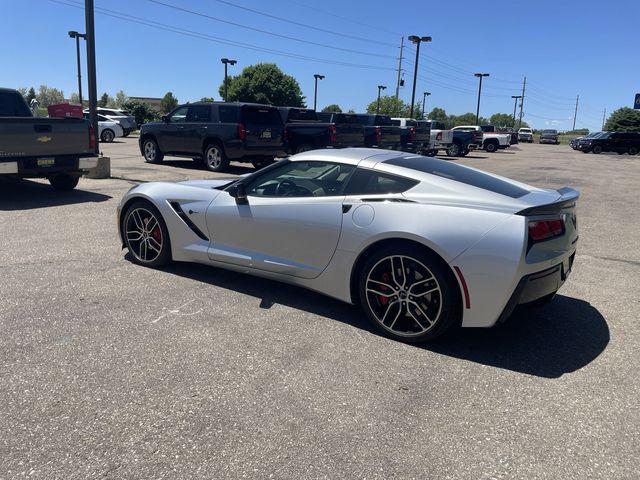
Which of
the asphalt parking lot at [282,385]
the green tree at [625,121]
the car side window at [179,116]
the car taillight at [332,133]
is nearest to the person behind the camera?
the asphalt parking lot at [282,385]

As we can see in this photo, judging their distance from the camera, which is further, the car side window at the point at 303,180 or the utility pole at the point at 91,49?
the utility pole at the point at 91,49

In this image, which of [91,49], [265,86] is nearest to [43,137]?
[91,49]

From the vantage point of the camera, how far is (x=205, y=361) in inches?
133

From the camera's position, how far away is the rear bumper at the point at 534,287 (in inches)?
134

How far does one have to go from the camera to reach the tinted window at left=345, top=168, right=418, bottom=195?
12.8 feet

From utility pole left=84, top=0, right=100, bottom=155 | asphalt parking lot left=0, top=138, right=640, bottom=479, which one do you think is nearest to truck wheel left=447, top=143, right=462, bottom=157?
utility pole left=84, top=0, right=100, bottom=155

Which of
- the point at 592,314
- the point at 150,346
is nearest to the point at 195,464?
the point at 150,346

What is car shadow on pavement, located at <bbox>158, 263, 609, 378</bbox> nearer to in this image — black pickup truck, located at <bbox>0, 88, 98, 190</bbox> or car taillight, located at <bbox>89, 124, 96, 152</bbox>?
black pickup truck, located at <bbox>0, 88, 98, 190</bbox>

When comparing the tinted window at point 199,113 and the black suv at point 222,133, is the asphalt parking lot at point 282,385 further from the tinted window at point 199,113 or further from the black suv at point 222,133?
the tinted window at point 199,113

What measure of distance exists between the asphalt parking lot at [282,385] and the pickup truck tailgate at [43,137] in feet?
11.7

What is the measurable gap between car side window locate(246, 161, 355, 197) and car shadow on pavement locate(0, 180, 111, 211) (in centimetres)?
544

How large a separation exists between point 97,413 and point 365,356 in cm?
170

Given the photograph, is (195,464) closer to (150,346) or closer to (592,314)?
(150,346)

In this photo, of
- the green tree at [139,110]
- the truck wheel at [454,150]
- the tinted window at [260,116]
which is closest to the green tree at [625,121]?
the truck wheel at [454,150]
